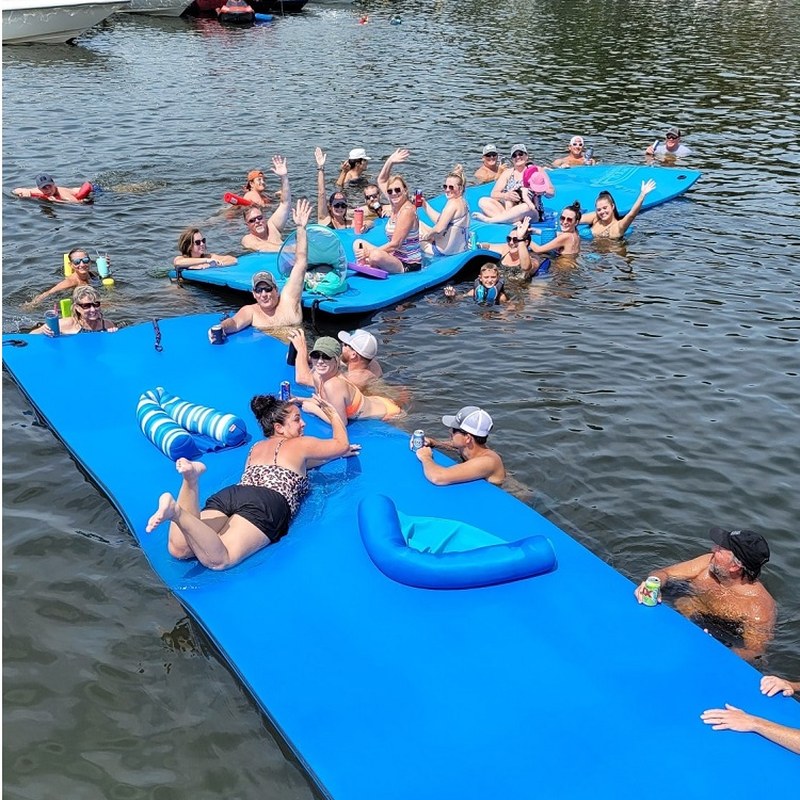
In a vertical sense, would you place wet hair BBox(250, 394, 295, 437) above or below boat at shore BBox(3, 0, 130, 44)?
below

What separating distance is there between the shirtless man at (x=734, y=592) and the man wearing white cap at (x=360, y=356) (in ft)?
13.6

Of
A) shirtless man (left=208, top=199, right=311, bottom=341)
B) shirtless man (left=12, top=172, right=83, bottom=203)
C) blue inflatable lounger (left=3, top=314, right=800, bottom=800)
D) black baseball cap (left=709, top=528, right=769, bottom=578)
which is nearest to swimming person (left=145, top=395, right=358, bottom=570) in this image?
blue inflatable lounger (left=3, top=314, right=800, bottom=800)

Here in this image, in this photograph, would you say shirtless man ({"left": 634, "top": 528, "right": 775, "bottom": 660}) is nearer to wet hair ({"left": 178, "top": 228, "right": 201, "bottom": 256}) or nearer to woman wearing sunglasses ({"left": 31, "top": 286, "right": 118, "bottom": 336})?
woman wearing sunglasses ({"left": 31, "top": 286, "right": 118, "bottom": 336})

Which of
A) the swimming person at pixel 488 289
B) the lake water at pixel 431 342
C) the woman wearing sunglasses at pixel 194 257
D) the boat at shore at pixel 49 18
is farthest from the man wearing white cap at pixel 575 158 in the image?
the boat at shore at pixel 49 18

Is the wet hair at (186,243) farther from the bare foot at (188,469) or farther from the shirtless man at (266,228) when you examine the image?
the bare foot at (188,469)

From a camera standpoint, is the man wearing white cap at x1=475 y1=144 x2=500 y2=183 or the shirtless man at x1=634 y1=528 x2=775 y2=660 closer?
the shirtless man at x1=634 y1=528 x2=775 y2=660

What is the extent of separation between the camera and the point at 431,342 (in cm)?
1105

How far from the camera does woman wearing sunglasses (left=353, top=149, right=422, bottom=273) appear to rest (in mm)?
12234

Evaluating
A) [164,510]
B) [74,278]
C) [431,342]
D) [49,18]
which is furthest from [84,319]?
[49,18]

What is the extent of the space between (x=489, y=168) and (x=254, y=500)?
12.5 meters

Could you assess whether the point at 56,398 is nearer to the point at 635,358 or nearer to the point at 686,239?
the point at 635,358

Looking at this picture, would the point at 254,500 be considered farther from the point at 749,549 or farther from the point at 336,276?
the point at 336,276

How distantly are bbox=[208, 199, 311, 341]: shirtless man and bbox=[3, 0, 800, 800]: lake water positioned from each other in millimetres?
757

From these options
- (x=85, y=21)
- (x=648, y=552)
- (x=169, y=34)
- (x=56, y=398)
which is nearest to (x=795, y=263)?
(x=648, y=552)
